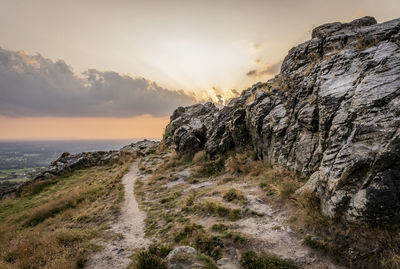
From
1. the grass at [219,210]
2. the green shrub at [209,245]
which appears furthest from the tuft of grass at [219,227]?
the grass at [219,210]

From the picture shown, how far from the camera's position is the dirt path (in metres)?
9.27

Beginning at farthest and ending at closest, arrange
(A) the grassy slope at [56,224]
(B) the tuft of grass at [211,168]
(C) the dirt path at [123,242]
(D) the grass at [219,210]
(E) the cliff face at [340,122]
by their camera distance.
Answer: (B) the tuft of grass at [211,168], (D) the grass at [219,210], (A) the grassy slope at [56,224], (C) the dirt path at [123,242], (E) the cliff face at [340,122]

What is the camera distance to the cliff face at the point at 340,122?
7.74 metres

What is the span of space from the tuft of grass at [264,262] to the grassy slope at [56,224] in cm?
816

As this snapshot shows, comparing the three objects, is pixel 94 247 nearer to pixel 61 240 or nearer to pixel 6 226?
pixel 61 240

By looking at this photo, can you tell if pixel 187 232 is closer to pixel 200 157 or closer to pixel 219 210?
pixel 219 210

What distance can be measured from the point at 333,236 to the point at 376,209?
2.00 m

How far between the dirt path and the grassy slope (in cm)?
71

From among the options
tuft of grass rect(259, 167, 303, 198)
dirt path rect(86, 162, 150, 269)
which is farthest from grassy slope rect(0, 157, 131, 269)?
tuft of grass rect(259, 167, 303, 198)

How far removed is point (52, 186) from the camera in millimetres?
32750

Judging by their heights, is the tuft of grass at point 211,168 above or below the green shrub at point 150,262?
above

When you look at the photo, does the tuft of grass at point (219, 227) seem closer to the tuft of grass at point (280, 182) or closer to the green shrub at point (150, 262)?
the green shrub at point (150, 262)

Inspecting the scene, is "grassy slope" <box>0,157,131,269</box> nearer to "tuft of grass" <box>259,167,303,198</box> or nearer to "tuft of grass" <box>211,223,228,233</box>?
"tuft of grass" <box>211,223,228,233</box>

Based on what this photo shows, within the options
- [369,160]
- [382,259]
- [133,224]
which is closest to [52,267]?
[133,224]
